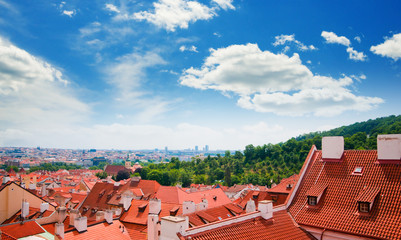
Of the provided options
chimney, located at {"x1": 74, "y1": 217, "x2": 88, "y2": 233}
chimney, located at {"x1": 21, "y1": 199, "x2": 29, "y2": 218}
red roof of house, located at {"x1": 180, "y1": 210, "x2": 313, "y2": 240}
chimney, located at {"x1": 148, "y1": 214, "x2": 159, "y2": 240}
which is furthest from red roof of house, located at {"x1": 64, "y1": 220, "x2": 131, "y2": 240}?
chimney, located at {"x1": 21, "y1": 199, "x2": 29, "y2": 218}

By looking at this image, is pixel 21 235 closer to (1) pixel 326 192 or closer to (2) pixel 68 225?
(2) pixel 68 225

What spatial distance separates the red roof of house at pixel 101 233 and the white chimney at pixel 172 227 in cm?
1075

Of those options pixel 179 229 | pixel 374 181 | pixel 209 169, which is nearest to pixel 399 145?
pixel 374 181

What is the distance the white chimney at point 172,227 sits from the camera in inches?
488

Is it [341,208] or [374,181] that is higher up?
[374,181]

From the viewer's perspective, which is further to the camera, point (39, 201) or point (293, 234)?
point (39, 201)

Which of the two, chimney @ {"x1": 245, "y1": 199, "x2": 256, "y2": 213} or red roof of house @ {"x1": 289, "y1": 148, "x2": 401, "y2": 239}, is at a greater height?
red roof of house @ {"x1": 289, "y1": 148, "x2": 401, "y2": 239}

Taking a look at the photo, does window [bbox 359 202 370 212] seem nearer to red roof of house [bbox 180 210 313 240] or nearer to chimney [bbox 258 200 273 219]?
red roof of house [bbox 180 210 313 240]

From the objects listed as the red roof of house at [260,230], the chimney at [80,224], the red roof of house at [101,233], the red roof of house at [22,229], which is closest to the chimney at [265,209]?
the red roof of house at [260,230]

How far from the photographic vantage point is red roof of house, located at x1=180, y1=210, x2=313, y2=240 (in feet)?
43.6

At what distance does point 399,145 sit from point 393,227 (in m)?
4.73

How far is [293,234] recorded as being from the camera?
51.0 feet

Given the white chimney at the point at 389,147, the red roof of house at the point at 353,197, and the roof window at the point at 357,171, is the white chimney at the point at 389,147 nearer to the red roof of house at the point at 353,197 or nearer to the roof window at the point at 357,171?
the red roof of house at the point at 353,197

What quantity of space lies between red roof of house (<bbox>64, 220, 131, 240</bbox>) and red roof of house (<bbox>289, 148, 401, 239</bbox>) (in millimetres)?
14023
